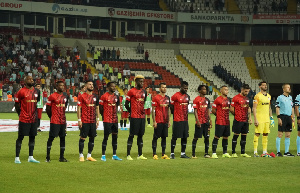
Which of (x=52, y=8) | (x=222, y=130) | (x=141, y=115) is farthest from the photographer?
(x=52, y=8)

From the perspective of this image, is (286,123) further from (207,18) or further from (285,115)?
(207,18)

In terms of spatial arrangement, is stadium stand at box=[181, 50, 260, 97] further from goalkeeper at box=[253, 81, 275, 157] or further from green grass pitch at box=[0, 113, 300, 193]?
green grass pitch at box=[0, 113, 300, 193]

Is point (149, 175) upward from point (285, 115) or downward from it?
downward

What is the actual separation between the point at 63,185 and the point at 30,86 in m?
4.59

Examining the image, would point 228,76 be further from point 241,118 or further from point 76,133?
point 241,118

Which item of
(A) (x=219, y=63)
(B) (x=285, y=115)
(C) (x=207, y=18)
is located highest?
(C) (x=207, y=18)

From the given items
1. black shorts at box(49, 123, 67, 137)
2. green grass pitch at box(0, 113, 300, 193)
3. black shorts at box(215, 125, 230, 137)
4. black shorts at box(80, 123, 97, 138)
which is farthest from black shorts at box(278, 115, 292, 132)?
black shorts at box(49, 123, 67, 137)

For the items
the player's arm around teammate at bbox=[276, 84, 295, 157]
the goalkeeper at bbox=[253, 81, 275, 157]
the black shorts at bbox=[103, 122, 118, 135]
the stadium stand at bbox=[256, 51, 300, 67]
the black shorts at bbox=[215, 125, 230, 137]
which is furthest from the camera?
the stadium stand at bbox=[256, 51, 300, 67]

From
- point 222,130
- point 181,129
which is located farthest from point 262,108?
point 181,129

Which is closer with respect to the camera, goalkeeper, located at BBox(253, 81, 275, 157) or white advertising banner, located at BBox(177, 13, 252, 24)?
goalkeeper, located at BBox(253, 81, 275, 157)

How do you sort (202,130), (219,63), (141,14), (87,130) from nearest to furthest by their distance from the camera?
(87,130), (202,130), (219,63), (141,14)

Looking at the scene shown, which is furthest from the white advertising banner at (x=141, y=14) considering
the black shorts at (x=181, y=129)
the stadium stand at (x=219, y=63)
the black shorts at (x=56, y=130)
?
the black shorts at (x=56, y=130)

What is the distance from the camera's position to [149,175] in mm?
15312

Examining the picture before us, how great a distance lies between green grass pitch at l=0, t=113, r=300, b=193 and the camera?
1335 centimetres
